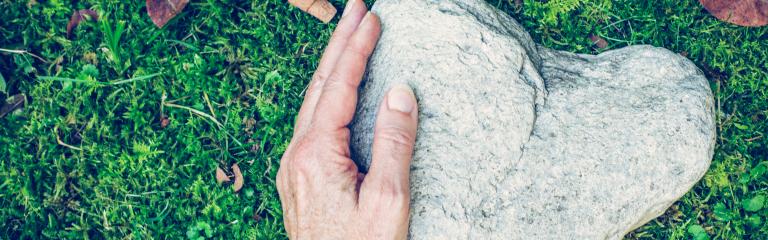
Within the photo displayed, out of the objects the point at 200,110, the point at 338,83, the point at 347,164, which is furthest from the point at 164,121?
the point at 347,164

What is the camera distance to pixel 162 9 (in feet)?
11.4

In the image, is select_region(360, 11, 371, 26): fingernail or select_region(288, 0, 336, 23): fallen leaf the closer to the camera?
select_region(360, 11, 371, 26): fingernail

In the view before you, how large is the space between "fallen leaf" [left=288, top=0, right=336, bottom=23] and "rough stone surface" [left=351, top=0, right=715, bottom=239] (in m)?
0.62

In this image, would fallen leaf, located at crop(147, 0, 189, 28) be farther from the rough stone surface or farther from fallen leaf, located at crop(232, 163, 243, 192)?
the rough stone surface

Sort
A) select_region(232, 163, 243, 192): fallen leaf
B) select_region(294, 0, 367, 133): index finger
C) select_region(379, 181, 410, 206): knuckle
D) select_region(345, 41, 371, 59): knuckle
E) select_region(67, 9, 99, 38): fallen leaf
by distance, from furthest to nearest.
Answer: select_region(67, 9, 99, 38): fallen leaf
select_region(232, 163, 243, 192): fallen leaf
select_region(294, 0, 367, 133): index finger
select_region(345, 41, 371, 59): knuckle
select_region(379, 181, 410, 206): knuckle

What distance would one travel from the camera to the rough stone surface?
2543mm

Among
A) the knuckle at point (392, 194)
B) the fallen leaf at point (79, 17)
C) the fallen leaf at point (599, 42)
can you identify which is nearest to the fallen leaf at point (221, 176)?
the fallen leaf at point (79, 17)

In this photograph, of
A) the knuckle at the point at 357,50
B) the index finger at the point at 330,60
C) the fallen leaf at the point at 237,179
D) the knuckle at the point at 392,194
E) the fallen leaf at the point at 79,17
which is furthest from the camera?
the fallen leaf at the point at 79,17

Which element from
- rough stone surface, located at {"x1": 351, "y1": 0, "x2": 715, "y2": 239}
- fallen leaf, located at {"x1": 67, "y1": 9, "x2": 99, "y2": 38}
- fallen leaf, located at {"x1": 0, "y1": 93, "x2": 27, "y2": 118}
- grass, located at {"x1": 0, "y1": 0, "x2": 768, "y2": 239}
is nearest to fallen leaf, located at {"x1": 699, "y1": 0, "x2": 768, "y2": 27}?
grass, located at {"x1": 0, "y1": 0, "x2": 768, "y2": 239}

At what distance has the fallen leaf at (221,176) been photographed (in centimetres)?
346

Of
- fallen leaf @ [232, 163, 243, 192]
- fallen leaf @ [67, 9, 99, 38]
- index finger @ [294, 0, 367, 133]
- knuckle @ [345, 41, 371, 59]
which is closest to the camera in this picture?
knuckle @ [345, 41, 371, 59]

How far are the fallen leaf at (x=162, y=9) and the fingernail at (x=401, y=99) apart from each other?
1.61 meters

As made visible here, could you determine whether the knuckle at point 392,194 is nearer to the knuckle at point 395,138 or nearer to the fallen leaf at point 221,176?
the knuckle at point 395,138

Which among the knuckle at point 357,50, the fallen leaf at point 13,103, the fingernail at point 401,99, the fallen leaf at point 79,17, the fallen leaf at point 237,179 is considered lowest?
the fallen leaf at point 237,179
